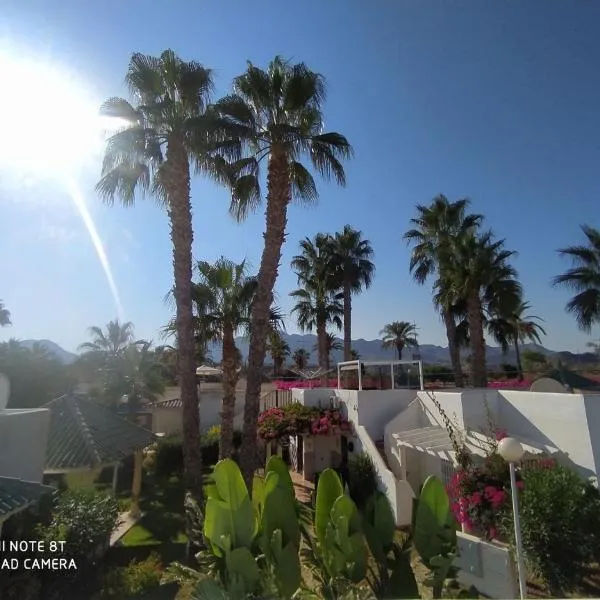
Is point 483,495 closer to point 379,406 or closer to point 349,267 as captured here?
point 379,406

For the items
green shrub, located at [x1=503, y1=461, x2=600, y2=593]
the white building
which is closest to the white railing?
the white building

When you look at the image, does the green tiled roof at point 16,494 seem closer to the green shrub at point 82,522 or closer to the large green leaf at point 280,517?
the green shrub at point 82,522

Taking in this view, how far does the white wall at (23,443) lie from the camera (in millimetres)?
8164

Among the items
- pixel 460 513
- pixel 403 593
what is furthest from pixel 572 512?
pixel 403 593

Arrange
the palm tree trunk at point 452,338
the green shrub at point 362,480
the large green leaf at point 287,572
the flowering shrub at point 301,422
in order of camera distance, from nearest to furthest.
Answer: the large green leaf at point 287,572
the green shrub at point 362,480
the flowering shrub at point 301,422
the palm tree trunk at point 452,338

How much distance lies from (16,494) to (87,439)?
6.23 m

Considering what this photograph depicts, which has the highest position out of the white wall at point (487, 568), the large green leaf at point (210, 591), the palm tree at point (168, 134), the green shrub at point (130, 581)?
the palm tree at point (168, 134)

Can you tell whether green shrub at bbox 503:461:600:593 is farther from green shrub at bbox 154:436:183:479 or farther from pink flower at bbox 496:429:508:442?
green shrub at bbox 154:436:183:479

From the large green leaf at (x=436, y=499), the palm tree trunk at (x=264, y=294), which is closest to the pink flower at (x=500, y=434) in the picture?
the large green leaf at (x=436, y=499)

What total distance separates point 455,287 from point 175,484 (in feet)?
52.7

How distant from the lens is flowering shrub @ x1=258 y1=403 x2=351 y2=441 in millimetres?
15609

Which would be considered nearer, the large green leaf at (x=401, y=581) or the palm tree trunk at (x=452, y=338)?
the large green leaf at (x=401, y=581)

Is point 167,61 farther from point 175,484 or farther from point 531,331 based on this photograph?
point 531,331

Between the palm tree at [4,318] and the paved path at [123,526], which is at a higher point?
the palm tree at [4,318]
